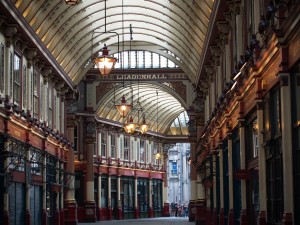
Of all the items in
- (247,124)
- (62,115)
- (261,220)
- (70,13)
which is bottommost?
(261,220)

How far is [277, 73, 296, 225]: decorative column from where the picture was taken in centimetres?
1247

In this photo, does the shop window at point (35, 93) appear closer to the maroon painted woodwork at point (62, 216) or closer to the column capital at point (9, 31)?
the column capital at point (9, 31)

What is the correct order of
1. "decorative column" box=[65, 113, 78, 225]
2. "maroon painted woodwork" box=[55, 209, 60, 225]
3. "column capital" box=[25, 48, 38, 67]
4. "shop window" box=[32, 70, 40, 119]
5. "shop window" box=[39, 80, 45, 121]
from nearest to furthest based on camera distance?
"column capital" box=[25, 48, 38, 67]
"shop window" box=[32, 70, 40, 119]
"shop window" box=[39, 80, 45, 121]
"maroon painted woodwork" box=[55, 209, 60, 225]
"decorative column" box=[65, 113, 78, 225]

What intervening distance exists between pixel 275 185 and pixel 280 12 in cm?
378

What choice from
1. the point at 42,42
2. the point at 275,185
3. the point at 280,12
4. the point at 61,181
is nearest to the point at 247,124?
the point at 275,185

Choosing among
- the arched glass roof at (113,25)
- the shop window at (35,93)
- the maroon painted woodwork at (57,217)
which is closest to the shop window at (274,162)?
the arched glass roof at (113,25)

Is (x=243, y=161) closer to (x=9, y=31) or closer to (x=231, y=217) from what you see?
(x=231, y=217)

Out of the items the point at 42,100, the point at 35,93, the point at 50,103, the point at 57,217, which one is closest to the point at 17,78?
the point at 35,93

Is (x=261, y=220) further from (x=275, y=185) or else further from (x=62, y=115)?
(x=62, y=115)

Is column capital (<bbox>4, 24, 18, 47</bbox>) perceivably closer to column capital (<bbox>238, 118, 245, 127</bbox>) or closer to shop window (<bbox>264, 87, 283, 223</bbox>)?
column capital (<bbox>238, 118, 245, 127</bbox>)

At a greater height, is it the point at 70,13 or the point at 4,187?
the point at 70,13

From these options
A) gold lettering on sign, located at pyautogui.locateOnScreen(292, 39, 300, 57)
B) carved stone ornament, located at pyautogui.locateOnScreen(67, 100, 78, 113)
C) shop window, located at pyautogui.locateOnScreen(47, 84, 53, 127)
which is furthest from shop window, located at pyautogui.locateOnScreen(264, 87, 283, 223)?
carved stone ornament, located at pyautogui.locateOnScreen(67, 100, 78, 113)

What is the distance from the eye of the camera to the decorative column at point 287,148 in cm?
1247

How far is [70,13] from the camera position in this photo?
34094 millimetres
